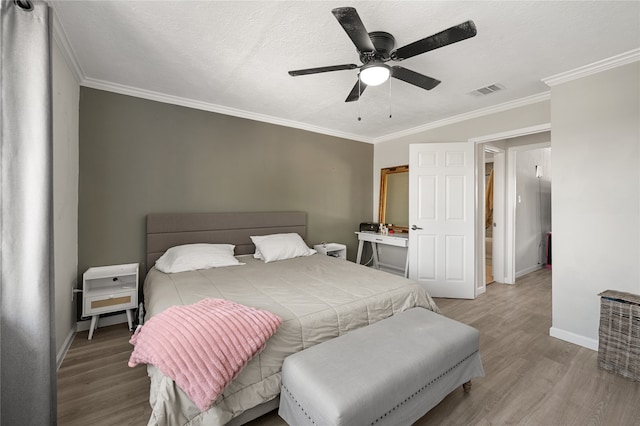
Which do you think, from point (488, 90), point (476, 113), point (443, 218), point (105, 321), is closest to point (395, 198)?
point (443, 218)

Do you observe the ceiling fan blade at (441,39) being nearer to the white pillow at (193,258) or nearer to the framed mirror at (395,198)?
the white pillow at (193,258)

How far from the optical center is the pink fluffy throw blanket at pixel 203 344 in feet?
4.11

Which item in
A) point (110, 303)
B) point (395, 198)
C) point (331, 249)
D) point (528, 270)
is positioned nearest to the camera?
point (110, 303)

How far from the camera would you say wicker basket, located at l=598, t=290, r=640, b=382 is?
2.02 metres

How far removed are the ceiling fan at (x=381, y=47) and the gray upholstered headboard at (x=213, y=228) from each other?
2.12 m

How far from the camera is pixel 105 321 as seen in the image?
2.77 m

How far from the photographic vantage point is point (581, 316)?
253cm

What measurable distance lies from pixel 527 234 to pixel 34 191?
646 cm

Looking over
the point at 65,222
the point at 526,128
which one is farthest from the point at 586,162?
the point at 65,222

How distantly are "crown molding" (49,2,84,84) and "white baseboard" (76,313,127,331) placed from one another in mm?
2346

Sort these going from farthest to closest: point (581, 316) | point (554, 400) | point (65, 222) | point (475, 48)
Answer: point (581, 316) → point (65, 222) → point (475, 48) → point (554, 400)

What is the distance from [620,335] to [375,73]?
271 cm

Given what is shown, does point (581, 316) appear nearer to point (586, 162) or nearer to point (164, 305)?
point (586, 162)

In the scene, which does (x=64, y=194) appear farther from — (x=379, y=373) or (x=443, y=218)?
(x=443, y=218)
